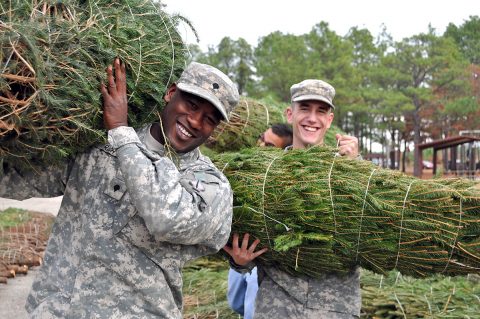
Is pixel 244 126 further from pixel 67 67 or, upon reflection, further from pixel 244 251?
pixel 67 67

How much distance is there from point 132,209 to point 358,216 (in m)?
0.96

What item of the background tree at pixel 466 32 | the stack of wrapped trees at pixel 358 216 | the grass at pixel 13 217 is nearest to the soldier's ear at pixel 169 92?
the stack of wrapped trees at pixel 358 216

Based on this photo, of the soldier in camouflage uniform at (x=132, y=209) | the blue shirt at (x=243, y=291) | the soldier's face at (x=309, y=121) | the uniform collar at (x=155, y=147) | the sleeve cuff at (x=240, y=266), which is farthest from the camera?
the blue shirt at (x=243, y=291)

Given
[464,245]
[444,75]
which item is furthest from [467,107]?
[464,245]

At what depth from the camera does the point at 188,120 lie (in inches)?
87.6

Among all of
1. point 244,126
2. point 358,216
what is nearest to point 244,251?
point 358,216

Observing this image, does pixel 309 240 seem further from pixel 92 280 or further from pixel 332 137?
pixel 332 137

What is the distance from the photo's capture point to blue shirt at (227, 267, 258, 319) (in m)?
3.41

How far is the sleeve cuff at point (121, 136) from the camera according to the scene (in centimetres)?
206

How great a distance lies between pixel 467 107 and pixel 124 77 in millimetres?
26033

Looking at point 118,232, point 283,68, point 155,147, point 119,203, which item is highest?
point 283,68

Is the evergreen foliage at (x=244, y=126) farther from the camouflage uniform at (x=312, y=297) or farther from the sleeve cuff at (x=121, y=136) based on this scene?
the sleeve cuff at (x=121, y=136)

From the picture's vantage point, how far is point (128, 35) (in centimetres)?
214

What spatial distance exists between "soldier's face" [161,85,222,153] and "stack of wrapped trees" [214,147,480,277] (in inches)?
18.3
